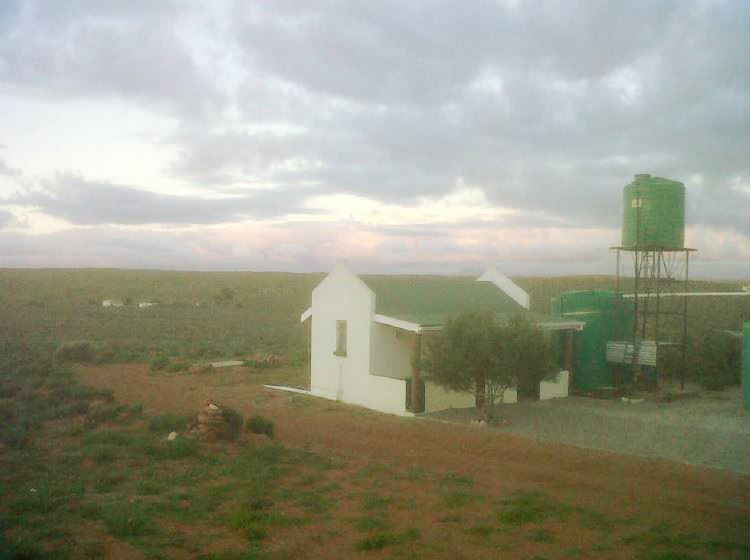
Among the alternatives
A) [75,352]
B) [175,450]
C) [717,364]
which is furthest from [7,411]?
[717,364]

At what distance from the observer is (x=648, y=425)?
15547 millimetres

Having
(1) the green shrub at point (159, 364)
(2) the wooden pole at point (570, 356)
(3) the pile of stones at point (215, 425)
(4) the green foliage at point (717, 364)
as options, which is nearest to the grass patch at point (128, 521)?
(3) the pile of stones at point (215, 425)

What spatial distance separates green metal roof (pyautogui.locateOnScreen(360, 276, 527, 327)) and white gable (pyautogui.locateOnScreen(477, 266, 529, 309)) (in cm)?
32

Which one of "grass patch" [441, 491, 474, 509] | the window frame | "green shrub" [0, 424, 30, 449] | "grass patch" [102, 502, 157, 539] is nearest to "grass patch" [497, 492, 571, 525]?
"grass patch" [441, 491, 474, 509]

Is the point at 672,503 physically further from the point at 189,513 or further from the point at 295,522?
the point at 189,513

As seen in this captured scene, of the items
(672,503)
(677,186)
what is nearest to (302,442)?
(672,503)

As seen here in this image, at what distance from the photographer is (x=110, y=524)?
8.38m

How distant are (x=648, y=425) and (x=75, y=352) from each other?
842 inches

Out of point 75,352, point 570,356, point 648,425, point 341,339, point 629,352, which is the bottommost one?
point 75,352

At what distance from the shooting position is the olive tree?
15.6 m

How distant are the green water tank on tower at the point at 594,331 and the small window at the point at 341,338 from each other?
6.60 m

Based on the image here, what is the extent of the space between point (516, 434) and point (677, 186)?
9.15 metres

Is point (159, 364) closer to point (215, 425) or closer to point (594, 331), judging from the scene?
point (215, 425)

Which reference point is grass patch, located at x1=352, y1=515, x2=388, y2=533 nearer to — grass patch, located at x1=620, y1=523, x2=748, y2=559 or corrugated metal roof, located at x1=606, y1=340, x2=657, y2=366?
grass patch, located at x1=620, y1=523, x2=748, y2=559
